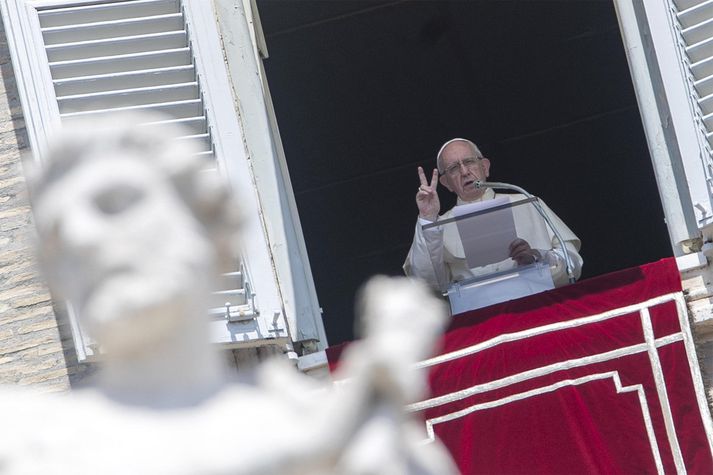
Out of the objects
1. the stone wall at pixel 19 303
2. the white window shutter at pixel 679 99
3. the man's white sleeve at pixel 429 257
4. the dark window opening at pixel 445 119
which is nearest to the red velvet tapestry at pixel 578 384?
the white window shutter at pixel 679 99

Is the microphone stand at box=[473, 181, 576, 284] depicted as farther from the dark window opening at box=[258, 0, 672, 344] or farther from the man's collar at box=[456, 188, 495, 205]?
the dark window opening at box=[258, 0, 672, 344]

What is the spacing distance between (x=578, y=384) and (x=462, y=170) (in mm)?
1683

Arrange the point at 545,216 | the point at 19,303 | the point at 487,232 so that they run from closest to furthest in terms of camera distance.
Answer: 1. the point at 19,303
2. the point at 487,232
3. the point at 545,216

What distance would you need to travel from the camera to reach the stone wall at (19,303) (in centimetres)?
500

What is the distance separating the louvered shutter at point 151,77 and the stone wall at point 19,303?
31 centimetres

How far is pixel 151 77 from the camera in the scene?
4949 millimetres

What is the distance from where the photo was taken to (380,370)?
156 cm

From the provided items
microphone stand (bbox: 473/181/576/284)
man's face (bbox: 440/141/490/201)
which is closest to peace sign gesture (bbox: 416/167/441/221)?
microphone stand (bbox: 473/181/576/284)

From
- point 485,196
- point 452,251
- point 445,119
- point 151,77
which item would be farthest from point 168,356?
point 445,119

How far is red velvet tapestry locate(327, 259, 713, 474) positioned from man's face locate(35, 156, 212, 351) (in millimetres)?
3281

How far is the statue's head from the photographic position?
5.53ft

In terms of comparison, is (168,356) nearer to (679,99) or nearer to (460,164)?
(679,99)

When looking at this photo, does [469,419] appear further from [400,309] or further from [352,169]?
[352,169]

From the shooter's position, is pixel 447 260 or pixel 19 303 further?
pixel 447 260
